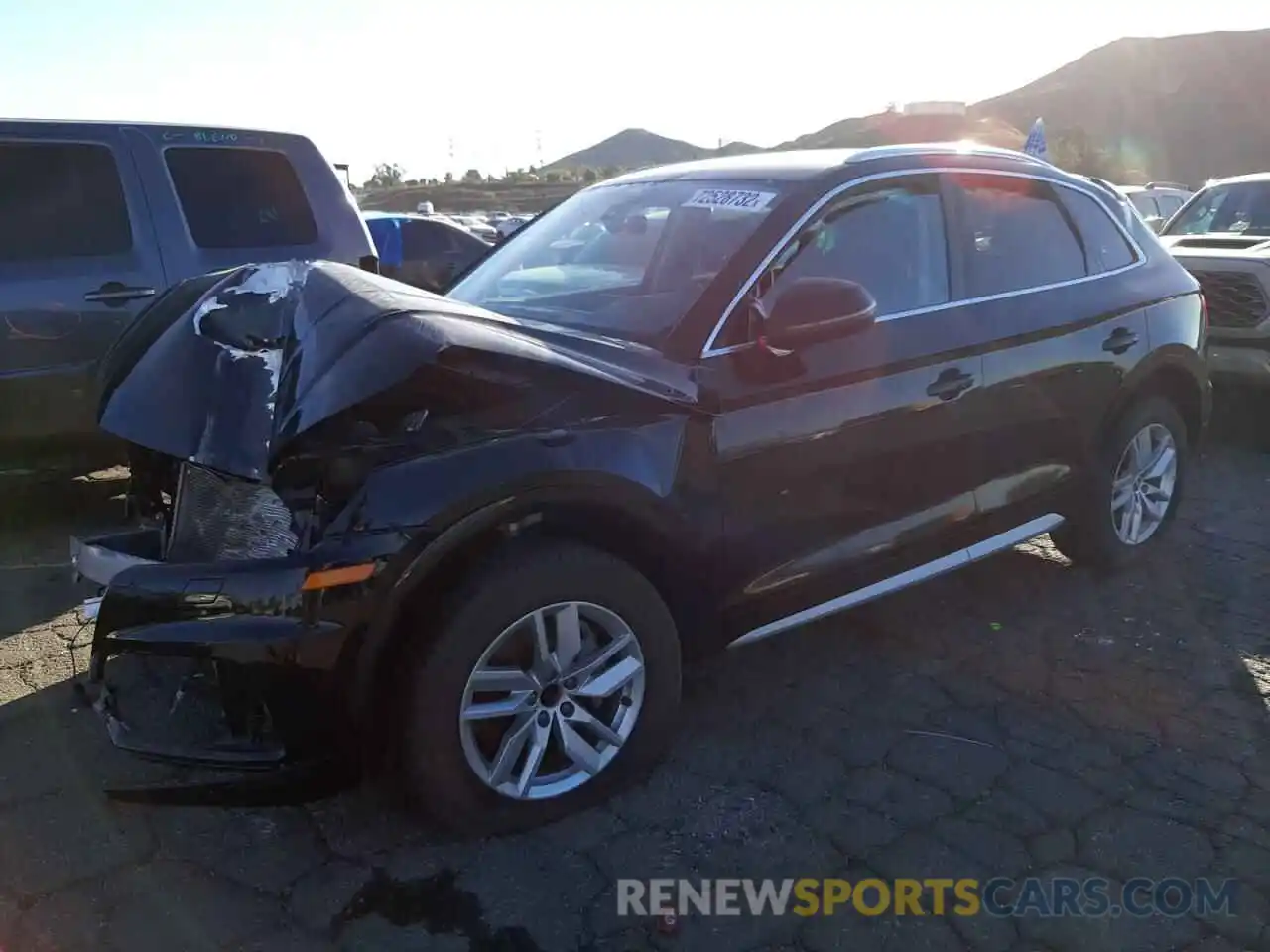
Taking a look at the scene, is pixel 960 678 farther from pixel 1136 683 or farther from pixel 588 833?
pixel 588 833

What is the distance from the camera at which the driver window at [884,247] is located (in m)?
3.41

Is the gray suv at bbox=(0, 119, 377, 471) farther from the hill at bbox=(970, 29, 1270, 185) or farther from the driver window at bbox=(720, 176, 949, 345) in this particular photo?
the hill at bbox=(970, 29, 1270, 185)

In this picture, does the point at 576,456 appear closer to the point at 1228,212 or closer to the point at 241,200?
the point at 241,200

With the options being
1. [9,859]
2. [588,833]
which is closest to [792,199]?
[588,833]

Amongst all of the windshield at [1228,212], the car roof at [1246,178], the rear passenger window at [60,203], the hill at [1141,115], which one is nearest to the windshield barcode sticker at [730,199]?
the rear passenger window at [60,203]

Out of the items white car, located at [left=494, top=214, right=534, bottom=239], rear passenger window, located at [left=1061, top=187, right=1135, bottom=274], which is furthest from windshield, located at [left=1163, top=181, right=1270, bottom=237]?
white car, located at [left=494, top=214, right=534, bottom=239]

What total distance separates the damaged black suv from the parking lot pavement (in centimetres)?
27

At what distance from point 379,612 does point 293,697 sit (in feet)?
0.92

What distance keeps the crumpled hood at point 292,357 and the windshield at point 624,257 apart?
0.24 meters

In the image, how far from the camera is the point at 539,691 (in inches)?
108

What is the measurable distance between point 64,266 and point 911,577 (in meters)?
4.21

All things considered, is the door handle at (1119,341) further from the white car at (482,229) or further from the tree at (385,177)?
the tree at (385,177)

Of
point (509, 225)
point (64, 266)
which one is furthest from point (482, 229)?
point (64, 266)
